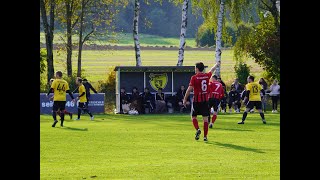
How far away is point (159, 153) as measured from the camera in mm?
17188

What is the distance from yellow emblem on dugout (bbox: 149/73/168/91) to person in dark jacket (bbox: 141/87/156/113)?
49.6 inches

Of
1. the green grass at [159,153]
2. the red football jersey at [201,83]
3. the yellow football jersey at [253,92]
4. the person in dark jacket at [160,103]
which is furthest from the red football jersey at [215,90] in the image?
the person in dark jacket at [160,103]

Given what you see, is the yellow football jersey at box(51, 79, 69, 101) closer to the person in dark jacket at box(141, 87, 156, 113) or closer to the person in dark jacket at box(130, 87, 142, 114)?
the person in dark jacket at box(130, 87, 142, 114)

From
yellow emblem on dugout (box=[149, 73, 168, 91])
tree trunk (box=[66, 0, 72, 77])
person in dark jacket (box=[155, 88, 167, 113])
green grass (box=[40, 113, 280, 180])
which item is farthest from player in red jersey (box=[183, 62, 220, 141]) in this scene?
tree trunk (box=[66, 0, 72, 77])

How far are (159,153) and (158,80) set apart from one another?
82.1ft

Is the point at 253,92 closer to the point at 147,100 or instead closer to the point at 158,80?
the point at 147,100

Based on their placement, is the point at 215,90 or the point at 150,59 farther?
the point at 150,59

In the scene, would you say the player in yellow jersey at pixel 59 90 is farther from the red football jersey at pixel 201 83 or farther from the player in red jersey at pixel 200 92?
the red football jersey at pixel 201 83

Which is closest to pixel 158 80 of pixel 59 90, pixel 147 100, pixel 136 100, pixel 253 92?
pixel 147 100

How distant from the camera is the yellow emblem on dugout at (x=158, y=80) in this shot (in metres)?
42.1

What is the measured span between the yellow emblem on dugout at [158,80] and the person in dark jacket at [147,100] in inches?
49.6

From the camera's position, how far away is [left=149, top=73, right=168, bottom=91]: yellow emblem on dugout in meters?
42.1

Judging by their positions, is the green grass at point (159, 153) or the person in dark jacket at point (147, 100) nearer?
the green grass at point (159, 153)

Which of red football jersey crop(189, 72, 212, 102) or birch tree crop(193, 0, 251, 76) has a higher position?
birch tree crop(193, 0, 251, 76)
